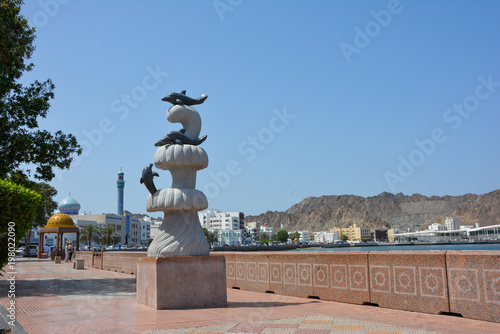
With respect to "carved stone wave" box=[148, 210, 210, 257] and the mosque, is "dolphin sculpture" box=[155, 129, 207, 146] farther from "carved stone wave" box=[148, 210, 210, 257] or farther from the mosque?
the mosque

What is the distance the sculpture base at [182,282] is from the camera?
8250 mm

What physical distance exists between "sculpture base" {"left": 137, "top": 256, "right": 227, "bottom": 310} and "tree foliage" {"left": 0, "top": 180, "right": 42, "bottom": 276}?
2.53 meters

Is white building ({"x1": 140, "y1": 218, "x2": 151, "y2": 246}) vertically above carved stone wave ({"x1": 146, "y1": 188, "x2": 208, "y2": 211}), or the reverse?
carved stone wave ({"x1": 146, "y1": 188, "x2": 208, "y2": 211})

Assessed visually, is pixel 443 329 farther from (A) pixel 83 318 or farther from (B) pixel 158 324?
(A) pixel 83 318

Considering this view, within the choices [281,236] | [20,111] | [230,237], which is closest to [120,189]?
[230,237]

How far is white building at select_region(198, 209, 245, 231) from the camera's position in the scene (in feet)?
498

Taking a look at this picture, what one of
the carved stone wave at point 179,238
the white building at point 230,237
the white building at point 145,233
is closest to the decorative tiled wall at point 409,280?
the carved stone wave at point 179,238

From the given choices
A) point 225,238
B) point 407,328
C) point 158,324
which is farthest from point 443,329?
point 225,238

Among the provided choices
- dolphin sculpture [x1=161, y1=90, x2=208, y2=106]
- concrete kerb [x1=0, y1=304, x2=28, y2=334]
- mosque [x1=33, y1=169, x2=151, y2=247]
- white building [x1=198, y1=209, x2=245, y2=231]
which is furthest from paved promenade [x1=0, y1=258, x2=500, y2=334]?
white building [x1=198, y1=209, x2=245, y2=231]

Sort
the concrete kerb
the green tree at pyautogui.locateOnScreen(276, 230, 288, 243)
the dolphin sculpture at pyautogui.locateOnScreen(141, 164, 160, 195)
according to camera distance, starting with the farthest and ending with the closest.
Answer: the green tree at pyautogui.locateOnScreen(276, 230, 288, 243), the dolphin sculpture at pyautogui.locateOnScreen(141, 164, 160, 195), the concrete kerb

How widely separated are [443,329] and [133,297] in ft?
24.2

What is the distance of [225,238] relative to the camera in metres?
139

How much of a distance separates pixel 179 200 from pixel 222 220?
483 feet

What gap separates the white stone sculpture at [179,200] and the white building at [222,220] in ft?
468
